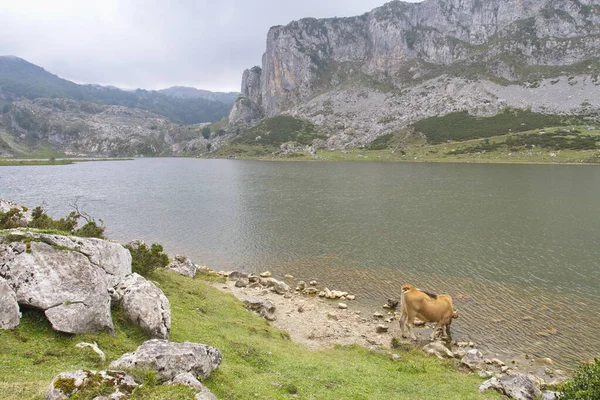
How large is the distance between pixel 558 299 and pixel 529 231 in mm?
21828

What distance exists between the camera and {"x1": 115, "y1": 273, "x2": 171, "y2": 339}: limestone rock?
1340cm

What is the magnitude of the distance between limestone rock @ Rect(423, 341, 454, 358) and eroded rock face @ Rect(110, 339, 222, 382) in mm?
12847

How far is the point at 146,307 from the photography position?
44.9 ft

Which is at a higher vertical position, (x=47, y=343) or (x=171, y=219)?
(x=47, y=343)

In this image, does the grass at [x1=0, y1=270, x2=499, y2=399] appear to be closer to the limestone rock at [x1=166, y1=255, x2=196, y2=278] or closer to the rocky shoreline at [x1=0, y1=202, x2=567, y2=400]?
the rocky shoreline at [x1=0, y1=202, x2=567, y2=400]

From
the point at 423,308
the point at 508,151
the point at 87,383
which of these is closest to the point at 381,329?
the point at 423,308

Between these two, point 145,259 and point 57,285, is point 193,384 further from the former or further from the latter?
point 145,259

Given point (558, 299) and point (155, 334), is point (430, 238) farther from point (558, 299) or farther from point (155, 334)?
point (155, 334)

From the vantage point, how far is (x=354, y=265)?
3447 cm

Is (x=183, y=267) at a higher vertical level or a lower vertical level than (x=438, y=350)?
higher

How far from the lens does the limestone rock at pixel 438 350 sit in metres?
18.6

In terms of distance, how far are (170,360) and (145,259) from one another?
1520 cm

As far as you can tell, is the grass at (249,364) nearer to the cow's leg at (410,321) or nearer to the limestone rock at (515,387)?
the limestone rock at (515,387)

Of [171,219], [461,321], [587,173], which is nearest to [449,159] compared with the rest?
[587,173]
